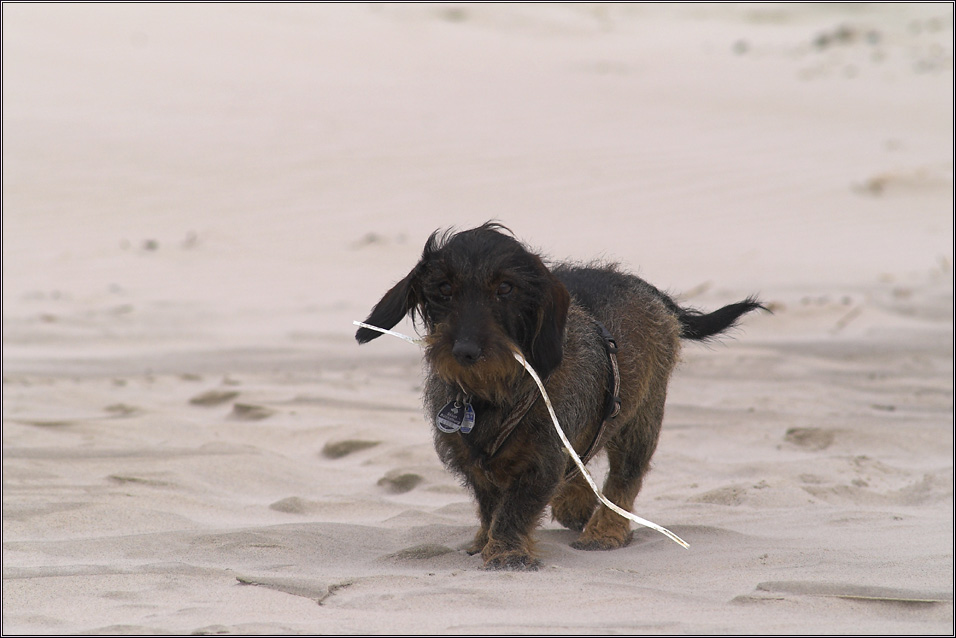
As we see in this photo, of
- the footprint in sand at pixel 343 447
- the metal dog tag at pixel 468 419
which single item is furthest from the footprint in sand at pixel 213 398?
the metal dog tag at pixel 468 419

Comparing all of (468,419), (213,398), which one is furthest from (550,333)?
(213,398)

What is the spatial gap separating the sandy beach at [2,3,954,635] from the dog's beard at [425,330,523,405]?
28.5 inches

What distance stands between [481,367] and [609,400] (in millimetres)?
1083

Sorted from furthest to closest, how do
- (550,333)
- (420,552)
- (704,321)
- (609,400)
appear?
(704,321), (609,400), (420,552), (550,333)

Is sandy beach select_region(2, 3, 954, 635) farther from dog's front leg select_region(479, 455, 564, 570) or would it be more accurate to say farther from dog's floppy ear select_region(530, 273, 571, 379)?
dog's floppy ear select_region(530, 273, 571, 379)

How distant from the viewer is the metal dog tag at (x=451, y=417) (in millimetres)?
4355

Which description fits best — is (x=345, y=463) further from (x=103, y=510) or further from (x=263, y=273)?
(x=263, y=273)

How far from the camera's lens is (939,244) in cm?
1485

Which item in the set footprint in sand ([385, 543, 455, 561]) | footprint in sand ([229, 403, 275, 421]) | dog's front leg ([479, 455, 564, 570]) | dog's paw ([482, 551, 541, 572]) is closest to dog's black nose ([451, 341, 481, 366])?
dog's front leg ([479, 455, 564, 570])

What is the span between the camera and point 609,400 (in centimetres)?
495

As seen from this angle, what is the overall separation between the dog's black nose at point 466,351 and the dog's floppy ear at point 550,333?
1.34 feet

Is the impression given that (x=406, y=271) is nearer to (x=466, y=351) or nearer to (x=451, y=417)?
(x=451, y=417)

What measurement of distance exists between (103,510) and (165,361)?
15.5ft

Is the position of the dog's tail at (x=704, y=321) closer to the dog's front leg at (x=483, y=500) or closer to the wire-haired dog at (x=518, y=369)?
the wire-haired dog at (x=518, y=369)
